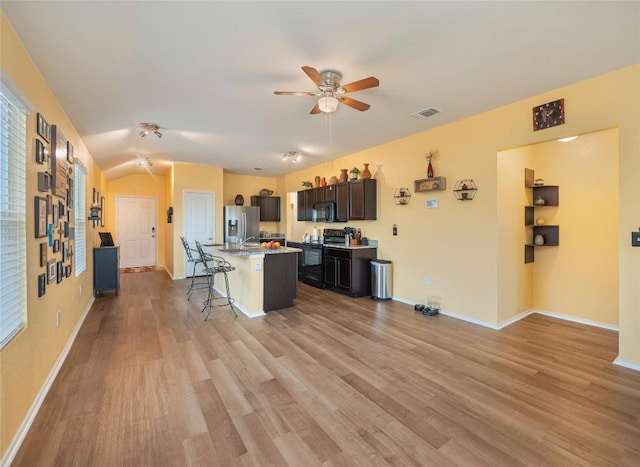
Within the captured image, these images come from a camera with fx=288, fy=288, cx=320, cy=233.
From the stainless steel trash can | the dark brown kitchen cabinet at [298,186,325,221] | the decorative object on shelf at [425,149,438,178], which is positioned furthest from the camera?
the dark brown kitchen cabinet at [298,186,325,221]

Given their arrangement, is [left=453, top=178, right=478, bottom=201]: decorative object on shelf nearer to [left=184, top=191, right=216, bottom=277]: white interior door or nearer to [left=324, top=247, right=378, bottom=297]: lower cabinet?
[left=324, top=247, right=378, bottom=297]: lower cabinet

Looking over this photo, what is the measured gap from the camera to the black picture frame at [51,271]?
2351 mm

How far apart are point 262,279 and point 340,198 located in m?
2.40

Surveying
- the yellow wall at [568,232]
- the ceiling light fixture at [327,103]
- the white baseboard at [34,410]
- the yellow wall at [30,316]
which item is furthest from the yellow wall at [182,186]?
the yellow wall at [568,232]

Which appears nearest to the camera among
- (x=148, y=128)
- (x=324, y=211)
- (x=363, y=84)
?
(x=363, y=84)

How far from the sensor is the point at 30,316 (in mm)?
1986

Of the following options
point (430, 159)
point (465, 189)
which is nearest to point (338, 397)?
point (465, 189)

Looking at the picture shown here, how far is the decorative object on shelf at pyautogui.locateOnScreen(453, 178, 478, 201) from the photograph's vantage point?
12.4 ft

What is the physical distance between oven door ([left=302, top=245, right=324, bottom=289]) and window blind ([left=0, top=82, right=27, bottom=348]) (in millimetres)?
4323

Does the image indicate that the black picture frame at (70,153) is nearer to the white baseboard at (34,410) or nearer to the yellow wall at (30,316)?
the yellow wall at (30,316)

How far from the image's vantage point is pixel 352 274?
5000 millimetres

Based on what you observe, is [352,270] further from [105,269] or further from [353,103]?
[105,269]

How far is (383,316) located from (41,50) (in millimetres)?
4283

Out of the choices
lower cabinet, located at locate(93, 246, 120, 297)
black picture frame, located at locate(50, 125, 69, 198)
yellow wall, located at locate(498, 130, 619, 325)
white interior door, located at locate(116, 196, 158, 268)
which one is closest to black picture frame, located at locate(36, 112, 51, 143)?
black picture frame, located at locate(50, 125, 69, 198)
